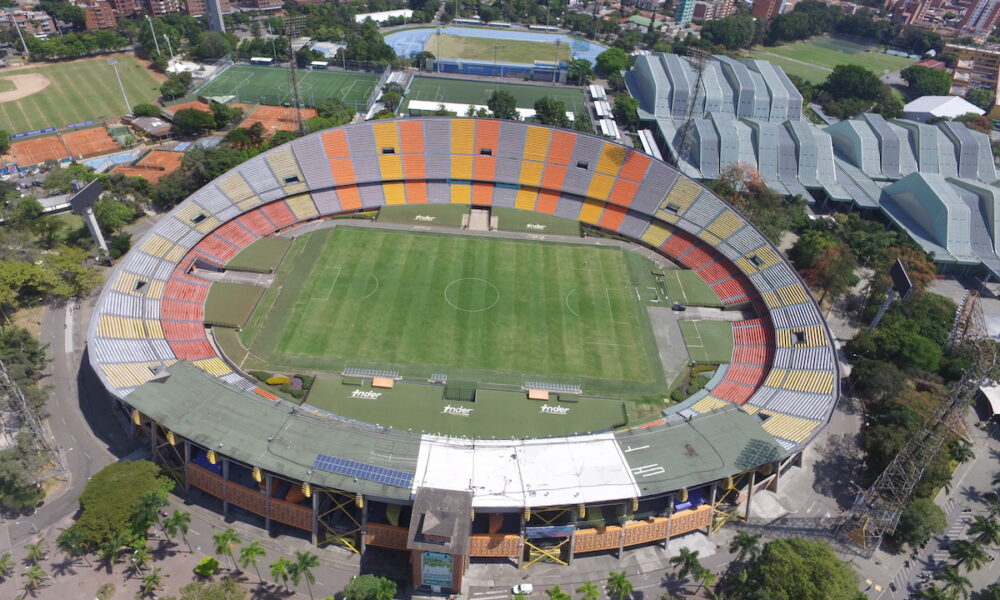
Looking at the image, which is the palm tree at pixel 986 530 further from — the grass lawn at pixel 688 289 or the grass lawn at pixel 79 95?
the grass lawn at pixel 79 95

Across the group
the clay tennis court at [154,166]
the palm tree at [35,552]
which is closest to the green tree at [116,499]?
the palm tree at [35,552]

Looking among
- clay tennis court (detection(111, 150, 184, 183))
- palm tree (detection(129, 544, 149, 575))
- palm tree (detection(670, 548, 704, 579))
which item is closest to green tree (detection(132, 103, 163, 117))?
clay tennis court (detection(111, 150, 184, 183))

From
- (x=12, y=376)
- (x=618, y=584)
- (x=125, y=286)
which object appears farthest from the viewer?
(x=125, y=286)

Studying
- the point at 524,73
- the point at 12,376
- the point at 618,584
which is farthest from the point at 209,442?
the point at 524,73

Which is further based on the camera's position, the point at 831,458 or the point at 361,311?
the point at 361,311

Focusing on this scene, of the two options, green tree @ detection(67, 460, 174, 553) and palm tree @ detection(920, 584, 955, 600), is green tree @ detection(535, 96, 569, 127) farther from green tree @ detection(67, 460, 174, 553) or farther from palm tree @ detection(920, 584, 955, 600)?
palm tree @ detection(920, 584, 955, 600)

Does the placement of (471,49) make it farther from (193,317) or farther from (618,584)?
(618,584)
